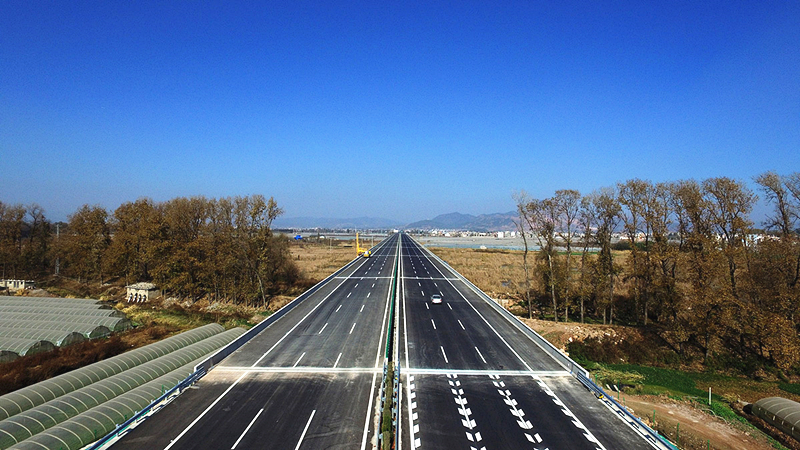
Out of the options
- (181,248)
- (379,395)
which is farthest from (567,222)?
(181,248)

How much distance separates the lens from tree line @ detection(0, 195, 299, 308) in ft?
153

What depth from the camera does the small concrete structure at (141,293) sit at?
5212 centimetres

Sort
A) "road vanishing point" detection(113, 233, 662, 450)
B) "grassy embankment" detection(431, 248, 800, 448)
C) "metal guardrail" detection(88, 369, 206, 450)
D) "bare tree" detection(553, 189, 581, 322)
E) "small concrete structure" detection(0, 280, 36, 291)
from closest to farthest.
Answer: "metal guardrail" detection(88, 369, 206, 450)
"road vanishing point" detection(113, 233, 662, 450)
"grassy embankment" detection(431, 248, 800, 448)
"bare tree" detection(553, 189, 581, 322)
"small concrete structure" detection(0, 280, 36, 291)

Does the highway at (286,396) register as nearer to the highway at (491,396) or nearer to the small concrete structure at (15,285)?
the highway at (491,396)

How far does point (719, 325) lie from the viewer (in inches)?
1150

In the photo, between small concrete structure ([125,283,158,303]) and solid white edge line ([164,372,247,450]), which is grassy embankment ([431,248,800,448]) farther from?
small concrete structure ([125,283,158,303])

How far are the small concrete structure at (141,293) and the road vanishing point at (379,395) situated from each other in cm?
3100

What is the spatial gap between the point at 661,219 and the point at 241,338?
34.5m

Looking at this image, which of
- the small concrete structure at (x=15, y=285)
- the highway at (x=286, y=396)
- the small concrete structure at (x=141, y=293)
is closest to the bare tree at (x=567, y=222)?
the highway at (x=286, y=396)

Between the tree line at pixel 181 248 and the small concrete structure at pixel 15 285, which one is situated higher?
the tree line at pixel 181 248

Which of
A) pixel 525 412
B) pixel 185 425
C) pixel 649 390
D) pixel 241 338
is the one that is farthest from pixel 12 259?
pixel 649 390

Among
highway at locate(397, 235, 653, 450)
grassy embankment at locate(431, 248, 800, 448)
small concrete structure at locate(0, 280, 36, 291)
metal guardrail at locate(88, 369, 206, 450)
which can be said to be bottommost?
grassy embankment at locate(431, 248, 800, 448)

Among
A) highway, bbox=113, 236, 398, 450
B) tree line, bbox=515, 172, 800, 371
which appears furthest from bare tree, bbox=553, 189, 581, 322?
highway, bbox=113, 236, 398, 450

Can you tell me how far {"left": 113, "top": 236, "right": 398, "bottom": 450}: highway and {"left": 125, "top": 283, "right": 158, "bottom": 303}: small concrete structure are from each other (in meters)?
31.2
